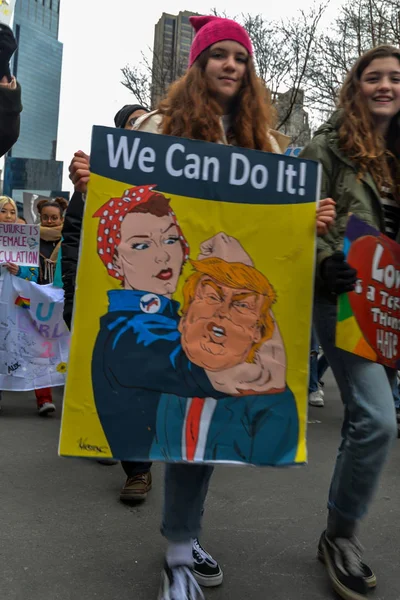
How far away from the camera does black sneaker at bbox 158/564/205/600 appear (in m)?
2.20

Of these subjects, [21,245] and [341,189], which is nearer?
[341,189]

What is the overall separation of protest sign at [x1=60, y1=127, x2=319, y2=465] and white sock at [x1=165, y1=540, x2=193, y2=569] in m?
0.41

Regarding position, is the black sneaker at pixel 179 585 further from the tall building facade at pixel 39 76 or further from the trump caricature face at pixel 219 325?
the tall building facade at pixel 39 76

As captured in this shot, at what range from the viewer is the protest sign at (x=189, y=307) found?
2.05 m

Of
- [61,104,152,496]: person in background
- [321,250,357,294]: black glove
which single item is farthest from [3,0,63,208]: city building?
[321,250,357,294]: black glove

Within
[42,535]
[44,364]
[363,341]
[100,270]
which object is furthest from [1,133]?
[44,364]

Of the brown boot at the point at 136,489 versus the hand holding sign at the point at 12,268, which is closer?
the brown boot at the point at 136,489

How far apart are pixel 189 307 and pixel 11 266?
4218mm

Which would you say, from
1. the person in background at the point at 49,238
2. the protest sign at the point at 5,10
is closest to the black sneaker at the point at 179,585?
the protest sign at the point at 5,10

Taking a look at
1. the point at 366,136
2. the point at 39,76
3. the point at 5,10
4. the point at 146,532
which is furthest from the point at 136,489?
the point at 39,76

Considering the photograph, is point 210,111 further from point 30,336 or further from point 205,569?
point 30,336

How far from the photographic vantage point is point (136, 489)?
338 cm

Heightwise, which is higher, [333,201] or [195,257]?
[333,201]

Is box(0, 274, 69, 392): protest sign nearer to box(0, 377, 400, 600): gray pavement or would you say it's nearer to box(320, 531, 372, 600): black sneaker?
box(0, 377, 400, 600): gray pavement
